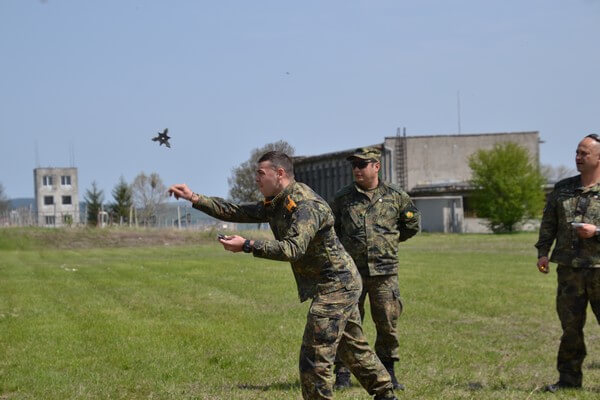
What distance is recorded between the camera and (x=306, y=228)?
7.30m

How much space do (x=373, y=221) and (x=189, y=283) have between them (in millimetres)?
13857

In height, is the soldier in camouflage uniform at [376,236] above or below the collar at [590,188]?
below

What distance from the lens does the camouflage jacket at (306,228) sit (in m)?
7.41

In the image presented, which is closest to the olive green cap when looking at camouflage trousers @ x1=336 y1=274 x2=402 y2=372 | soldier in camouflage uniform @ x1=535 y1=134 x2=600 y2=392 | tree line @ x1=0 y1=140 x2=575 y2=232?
camouflage trousers @ x1=336 y1=274 x2=402 y2=372

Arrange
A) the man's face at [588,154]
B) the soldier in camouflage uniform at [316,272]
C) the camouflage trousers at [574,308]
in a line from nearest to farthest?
1. the soldier in camouflage uniform at [316,272]
2. the man's face at [588,154]
3. the camouflage trousers at [574,308]

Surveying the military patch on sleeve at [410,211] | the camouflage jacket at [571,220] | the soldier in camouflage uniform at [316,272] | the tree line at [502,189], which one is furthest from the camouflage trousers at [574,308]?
the tree line at [502,189]

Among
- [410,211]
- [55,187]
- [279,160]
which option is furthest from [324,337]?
[55,187]

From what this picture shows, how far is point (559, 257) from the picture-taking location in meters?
9.84

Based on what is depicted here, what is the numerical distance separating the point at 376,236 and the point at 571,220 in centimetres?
203

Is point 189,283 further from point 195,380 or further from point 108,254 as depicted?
point 108,254

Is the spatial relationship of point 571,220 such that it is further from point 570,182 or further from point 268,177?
point 268,177

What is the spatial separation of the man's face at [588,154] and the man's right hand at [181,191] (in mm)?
4038

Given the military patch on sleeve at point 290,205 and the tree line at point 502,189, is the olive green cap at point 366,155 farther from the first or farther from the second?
the tree line at point 502,189

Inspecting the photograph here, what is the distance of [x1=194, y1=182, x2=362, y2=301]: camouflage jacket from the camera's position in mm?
7414
